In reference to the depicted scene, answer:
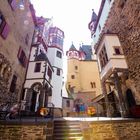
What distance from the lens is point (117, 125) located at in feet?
27.0

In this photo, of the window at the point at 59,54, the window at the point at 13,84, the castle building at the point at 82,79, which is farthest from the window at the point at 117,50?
the castle building at the point at 82,79

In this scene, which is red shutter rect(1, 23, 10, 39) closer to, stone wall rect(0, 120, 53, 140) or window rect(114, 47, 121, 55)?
stone wall rect(0, 120, 53, 140)

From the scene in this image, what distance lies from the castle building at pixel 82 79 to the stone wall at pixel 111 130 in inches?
838

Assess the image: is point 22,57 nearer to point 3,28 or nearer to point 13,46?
point 13,46

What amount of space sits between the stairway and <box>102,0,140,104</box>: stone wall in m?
6.13

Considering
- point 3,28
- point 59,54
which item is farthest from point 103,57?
point 59,54

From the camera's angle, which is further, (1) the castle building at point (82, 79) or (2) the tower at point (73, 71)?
(2) the tower at point (73, 71)

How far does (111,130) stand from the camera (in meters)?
8.06

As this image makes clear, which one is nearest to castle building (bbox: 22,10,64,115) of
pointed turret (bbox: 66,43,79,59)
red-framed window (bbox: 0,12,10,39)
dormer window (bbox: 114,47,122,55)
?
red-framed window (bbox: 0,12,10,39)

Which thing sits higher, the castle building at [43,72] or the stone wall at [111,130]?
the castle building at [43,72]

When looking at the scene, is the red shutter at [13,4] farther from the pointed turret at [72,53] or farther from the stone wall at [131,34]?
the pointed turret at [72,53]

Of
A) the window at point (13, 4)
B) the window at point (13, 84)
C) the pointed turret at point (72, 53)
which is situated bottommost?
the window at point (13, 84)

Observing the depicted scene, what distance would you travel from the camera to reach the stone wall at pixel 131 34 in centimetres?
1126

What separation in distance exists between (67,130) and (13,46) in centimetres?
1022
